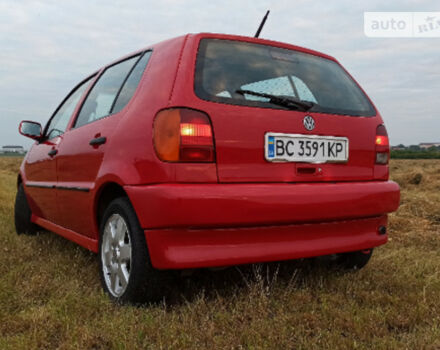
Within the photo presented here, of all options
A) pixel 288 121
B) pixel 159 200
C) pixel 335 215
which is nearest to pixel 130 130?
pixel 159 200

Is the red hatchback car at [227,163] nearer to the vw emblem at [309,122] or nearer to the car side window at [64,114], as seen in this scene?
the vw emblem at [309,122]

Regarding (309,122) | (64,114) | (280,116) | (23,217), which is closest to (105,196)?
(280,116)

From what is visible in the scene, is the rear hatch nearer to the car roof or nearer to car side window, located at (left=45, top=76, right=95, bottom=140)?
the car roof

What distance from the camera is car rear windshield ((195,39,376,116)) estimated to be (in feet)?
7.98

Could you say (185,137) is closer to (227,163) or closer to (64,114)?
(227,163)

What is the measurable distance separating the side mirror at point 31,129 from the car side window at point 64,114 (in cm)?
8

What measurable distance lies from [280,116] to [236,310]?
1.07 meters

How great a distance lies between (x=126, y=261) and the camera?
2621mm

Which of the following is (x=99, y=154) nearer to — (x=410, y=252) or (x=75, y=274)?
(x=75, y=274)

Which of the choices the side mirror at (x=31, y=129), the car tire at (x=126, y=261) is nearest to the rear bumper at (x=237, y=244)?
the car tire at (x=126, y=261)

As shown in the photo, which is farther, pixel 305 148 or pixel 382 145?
pixel 382 145

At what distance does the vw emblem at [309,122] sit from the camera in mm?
2557

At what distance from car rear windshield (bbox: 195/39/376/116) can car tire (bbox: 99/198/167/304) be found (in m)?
0.81

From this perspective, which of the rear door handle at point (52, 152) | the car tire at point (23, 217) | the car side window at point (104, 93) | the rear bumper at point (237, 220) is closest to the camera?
the rear bumper at point (237, 220)
